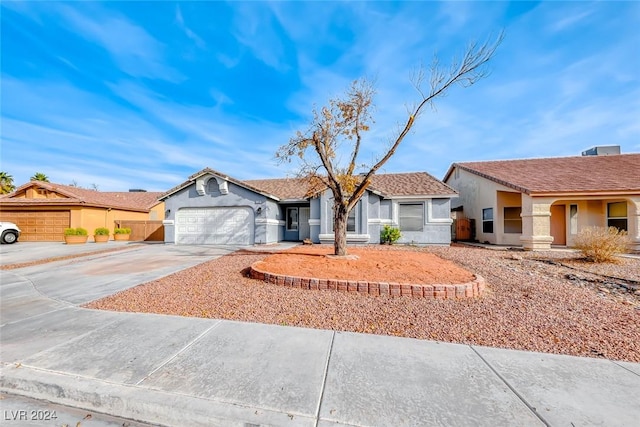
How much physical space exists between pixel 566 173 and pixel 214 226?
20.8m

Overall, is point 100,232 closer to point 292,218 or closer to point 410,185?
point 292,218

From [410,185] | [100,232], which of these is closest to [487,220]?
[410,185]

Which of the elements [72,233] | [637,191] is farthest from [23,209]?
[637,191]

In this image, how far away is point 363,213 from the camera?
15.1 metres

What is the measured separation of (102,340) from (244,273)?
4005 millimetres

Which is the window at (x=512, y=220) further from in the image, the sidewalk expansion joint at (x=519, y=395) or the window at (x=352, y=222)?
the sidewalk expansion joint at (x=519, y=395)

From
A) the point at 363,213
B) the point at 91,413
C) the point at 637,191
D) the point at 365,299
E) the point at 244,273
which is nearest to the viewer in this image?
the point at 91,413

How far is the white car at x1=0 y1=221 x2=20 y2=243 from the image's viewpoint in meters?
16.9

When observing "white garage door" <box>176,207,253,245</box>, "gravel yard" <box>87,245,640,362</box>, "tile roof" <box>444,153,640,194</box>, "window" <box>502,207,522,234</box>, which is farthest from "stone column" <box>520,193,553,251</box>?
"white garage door" <box>176,207,253,245</box>

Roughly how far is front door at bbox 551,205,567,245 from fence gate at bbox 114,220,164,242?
85.2 ft

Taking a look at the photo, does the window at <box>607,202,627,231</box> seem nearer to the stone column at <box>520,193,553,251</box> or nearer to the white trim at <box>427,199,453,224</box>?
the stone column at <box>520,193,553,251</box>

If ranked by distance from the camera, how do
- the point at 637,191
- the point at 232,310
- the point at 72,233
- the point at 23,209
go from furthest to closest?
1. the point at 23,209
2. the point at 72,233
3. the point at 637,191
4. the point at 232,310

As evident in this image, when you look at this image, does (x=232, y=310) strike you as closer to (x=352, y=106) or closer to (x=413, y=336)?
(x=413, y=336)

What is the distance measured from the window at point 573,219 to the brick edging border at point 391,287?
12780 mm
